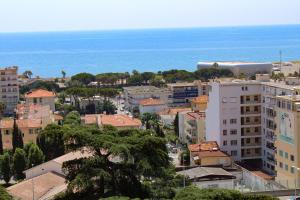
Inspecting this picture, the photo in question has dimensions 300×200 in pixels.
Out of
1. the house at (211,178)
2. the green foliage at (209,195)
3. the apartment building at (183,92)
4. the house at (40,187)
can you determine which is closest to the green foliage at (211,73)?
the apartment building at (183,92)

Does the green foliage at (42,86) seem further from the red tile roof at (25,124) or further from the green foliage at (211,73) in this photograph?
the red tile roof at (25,124)

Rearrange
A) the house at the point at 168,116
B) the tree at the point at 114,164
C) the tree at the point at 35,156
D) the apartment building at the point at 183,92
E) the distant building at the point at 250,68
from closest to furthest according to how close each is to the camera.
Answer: the tree at the point at 114,164
the tree at the point at 35,156
the house at the point at 168,116
the apartment building at the point at 183,92
the distant building at the point at 250,68

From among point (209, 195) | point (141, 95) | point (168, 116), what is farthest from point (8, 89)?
point (209, 195)

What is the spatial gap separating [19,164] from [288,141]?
14537 mm

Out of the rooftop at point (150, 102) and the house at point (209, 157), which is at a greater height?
the rooftop at point (150, 102)

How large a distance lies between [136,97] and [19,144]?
98.1ft

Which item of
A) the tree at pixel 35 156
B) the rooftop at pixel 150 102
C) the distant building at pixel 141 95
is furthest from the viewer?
the distant building at pixel 141 95

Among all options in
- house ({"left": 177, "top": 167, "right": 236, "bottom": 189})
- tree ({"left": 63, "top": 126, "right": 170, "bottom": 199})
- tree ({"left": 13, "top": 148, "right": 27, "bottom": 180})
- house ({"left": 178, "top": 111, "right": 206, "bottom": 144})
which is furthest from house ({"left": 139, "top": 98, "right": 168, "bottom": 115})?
tree ({"left": 63, "top": 126, "right": 170, "bottom": 199})

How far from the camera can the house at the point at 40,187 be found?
87.8ft

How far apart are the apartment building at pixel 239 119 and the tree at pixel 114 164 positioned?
20.0 metres

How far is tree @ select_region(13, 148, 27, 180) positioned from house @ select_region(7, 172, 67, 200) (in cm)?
508

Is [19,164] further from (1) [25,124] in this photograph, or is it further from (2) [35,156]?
(1) [25,124]

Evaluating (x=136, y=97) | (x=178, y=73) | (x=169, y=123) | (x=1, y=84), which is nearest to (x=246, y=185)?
(x=169, y=123)

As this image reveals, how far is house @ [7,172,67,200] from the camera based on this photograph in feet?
87.8
